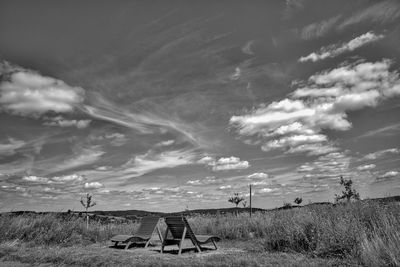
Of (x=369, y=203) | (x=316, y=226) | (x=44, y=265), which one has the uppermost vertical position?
(x=369, y=203)

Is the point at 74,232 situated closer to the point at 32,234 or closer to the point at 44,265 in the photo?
the point at 32,234

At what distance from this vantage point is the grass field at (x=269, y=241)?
738 centimetres

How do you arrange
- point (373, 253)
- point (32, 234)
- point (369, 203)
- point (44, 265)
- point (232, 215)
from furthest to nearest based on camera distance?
point (232, 215) < point (32, 234) < point (369, 203) < point (44, 265) < point (373, 253)

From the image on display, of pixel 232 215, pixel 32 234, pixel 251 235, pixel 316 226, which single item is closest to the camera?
pixel 316 226

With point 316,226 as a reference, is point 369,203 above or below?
above

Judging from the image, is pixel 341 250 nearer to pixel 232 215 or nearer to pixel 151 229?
pixel 151 229

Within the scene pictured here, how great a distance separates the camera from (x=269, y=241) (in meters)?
10.6

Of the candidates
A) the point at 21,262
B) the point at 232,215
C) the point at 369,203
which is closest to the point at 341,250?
the point at 369,203

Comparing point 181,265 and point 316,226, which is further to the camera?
point 316,226

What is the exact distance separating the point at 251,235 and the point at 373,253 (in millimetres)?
8923

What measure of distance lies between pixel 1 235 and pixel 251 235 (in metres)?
9.70

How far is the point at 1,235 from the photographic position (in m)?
12.8

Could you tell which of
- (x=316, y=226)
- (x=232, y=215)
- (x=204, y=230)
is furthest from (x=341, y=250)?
(x=232, y=215)

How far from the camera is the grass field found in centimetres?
738
